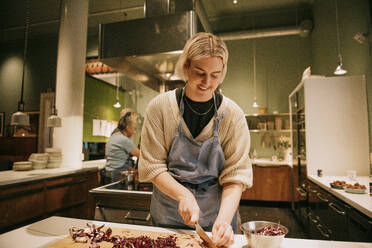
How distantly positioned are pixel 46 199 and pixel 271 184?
4.06m

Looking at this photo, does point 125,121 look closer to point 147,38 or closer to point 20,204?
point 147,38

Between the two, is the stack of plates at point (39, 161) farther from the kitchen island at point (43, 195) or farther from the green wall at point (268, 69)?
the green wall at point (268, 69)

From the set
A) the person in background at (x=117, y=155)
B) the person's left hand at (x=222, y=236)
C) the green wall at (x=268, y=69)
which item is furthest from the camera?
the green wall at (x=268, y=69)

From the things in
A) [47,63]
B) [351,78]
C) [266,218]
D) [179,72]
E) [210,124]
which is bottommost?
[266,218]

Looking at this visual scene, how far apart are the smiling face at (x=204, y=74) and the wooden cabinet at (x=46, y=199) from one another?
1670mm

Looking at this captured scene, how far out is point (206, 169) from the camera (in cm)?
124

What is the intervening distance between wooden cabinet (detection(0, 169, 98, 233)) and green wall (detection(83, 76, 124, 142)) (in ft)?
11.1

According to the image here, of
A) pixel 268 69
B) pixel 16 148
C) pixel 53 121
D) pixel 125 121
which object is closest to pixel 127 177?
pixel 125 121

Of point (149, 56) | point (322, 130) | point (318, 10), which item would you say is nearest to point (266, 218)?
point (322, 130)

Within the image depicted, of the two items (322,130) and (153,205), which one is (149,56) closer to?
(153,205)

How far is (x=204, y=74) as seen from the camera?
3.59 feet

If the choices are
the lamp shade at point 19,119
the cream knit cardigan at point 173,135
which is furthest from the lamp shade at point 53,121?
the cream knit cardigan at point 173,135

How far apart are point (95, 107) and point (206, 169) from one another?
6359 mm

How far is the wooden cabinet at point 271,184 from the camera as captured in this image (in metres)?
4.71
